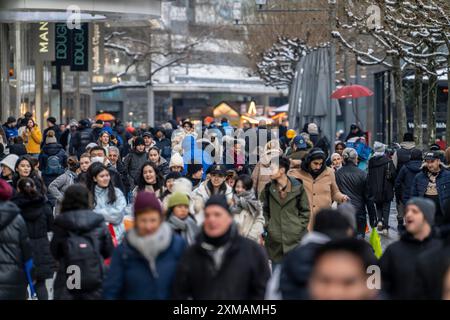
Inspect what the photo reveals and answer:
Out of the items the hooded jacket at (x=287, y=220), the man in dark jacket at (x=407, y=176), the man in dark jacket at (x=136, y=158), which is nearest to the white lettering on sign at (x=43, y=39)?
the man in dark jacket at (x=136, y=158)

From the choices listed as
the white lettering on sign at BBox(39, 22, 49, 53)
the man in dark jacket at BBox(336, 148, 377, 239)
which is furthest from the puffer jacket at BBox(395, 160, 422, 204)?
the white lettering on sign at BBox(39, 22, 49, 53)

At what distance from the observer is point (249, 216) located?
1241 centimetres

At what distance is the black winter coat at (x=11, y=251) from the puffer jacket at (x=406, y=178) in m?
8.96

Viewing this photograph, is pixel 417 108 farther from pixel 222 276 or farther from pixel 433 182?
pixel 222 276

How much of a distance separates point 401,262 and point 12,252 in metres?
3.43

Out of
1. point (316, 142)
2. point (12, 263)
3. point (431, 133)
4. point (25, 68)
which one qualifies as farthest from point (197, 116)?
point (12, 263)

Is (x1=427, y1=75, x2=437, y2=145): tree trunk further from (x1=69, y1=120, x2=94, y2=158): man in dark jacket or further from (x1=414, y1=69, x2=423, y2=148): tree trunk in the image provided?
(x1=69, y1=120, x2=94, y2=158): man in dark jacket

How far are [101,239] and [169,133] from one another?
1767 centimetres

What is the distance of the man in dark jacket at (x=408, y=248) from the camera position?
28.3 feet

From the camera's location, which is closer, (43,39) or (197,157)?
(197,157)

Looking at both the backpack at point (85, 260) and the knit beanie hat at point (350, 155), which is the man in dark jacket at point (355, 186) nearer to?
the knit beanie hat at point (350, 155)

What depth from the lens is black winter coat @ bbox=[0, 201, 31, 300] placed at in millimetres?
10516

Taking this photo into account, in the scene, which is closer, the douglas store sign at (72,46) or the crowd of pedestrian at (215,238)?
the crowd of pedestrian at (215,238)

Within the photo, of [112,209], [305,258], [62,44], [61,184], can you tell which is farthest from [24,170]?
[62,44]
